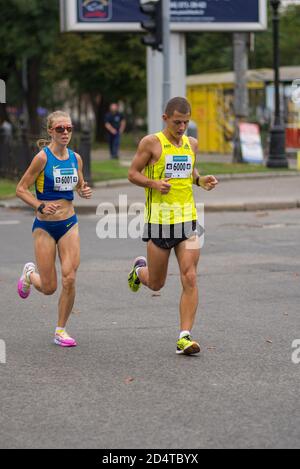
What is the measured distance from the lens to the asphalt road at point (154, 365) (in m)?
6.16

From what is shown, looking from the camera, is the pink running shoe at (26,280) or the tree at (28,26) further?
the tree at (28,26)

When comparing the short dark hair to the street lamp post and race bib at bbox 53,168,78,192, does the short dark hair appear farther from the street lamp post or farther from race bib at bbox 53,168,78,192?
the street lamp post

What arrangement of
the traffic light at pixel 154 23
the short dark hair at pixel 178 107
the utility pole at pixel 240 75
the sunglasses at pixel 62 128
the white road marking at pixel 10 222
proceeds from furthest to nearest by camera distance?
the utility pole at pixel 240 75 → the traffic light at pixel 154 23 → the white road marking at pixel 10 222 → the sunglasses at pixel 62 128 → the short dark hair at pixel 178 107

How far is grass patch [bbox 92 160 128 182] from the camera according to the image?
87.0 ft

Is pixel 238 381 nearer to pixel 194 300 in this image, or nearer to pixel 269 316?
pixel 194 300

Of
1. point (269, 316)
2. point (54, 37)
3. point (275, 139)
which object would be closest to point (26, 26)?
point (54, 37)

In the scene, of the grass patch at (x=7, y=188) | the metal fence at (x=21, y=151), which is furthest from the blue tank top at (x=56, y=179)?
the metal fence at (x=21, y=151)

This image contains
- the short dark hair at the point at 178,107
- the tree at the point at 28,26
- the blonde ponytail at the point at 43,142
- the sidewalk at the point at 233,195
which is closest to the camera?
the short dark hair at the point at 178,107

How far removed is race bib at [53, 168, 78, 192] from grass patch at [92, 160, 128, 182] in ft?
55.9

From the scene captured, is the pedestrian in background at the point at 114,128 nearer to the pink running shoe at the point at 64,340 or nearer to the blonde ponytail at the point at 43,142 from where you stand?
the blonde ponytail at the point at 43,142

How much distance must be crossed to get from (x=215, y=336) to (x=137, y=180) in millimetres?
1393

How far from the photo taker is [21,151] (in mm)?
26953

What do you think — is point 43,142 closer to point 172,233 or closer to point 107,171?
point 172,233

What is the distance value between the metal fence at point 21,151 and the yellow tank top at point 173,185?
15.7 m
